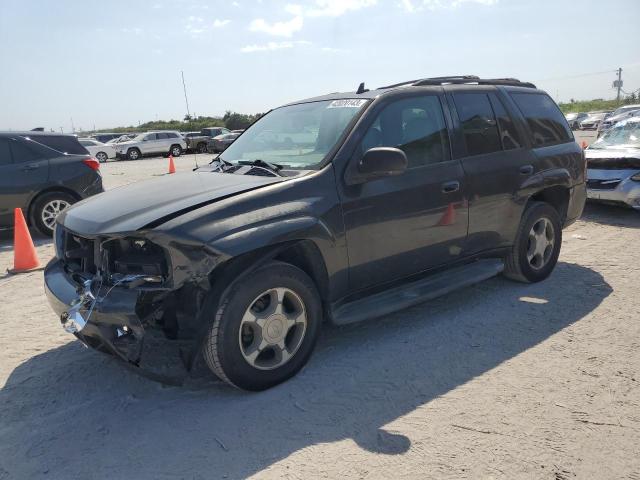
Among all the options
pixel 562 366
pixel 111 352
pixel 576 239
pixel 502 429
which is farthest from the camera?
pixel 576 239

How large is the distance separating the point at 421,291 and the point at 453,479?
1776 millimetres

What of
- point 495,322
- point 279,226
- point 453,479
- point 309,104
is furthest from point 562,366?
point 309,104

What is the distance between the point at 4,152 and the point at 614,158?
9.59m

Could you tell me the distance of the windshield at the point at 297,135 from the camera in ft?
12.6

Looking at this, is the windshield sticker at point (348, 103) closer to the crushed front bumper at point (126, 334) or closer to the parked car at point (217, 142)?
the crushed front bumper at point (126, 334)

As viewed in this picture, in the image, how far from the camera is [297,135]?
4.18m

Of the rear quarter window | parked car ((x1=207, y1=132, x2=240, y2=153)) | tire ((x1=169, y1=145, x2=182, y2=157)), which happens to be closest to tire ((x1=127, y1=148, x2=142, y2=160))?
tire ((x1=169, y1=145, x2=182, y2=157))

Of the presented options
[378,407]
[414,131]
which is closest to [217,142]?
[414,131]

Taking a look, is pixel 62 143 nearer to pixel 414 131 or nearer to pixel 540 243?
pixel 414 131

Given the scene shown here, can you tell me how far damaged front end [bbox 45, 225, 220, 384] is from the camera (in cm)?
290

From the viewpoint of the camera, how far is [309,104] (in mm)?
4492

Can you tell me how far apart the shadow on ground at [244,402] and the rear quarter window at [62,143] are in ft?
18.0

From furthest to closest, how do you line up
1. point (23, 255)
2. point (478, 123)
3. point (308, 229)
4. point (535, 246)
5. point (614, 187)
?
point (614, 187) → point (23, 255) → point (535, 246) → point (478, 123) → point (308, 229)

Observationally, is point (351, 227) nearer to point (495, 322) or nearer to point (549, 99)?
point (495, 322)
